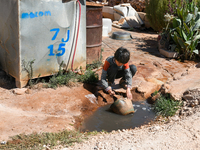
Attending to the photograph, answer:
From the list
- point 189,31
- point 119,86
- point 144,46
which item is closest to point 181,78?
point 119,86

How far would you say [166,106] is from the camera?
4508 millimetres

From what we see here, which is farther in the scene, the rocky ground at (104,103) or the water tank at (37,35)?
the water tank at (37,35)

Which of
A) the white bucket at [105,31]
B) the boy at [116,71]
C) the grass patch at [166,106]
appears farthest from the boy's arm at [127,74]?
the white bucket at [105,31]

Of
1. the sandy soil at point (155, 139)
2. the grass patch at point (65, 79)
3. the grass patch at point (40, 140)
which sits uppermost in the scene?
the grass patch at point (65, 79)

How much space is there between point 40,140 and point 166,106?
7.30ft

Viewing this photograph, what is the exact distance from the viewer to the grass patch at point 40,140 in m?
3.27

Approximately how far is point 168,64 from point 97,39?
2.08 metres

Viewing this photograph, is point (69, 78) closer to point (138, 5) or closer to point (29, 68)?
point (29, 68)

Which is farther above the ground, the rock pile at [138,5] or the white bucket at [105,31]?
the rock pile at [138,5]

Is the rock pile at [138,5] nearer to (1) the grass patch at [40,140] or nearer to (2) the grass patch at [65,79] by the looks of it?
(2) the grass patch at [65,79]

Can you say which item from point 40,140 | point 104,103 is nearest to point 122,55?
Result: point 104,103

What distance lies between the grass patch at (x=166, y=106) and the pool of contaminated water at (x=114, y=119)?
145 mm

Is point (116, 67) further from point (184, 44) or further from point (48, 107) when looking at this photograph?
point (184, 44)

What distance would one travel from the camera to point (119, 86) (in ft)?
17.4
